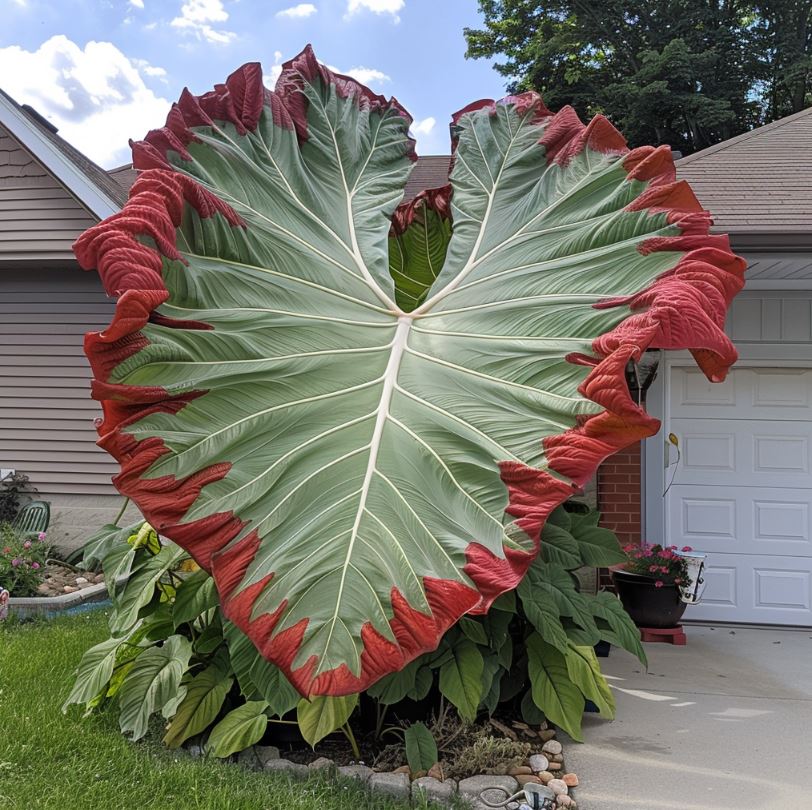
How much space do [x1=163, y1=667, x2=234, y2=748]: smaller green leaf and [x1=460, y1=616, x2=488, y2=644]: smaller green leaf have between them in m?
0.85

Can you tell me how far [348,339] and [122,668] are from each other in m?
1.86

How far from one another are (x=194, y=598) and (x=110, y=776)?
0.62m

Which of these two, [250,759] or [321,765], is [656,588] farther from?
[250,759]

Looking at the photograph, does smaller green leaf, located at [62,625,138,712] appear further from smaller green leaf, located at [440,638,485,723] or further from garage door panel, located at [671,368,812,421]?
garage door panel, located at [671,368,812,421]

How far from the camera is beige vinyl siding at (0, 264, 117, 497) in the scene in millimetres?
6730

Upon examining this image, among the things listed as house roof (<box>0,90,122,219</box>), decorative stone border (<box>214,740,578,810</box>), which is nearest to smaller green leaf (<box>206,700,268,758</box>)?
decorative stone border (<box>214,740,578,810</box>)

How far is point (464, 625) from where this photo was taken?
265 centimetres

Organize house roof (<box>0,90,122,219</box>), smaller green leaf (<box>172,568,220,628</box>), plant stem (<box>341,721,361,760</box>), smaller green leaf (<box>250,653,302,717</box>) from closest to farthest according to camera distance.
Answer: smaller green leaf (<box>250,653,302,717</box>) < smaller green leaf (<box>172,568,220,628</box>) < plant stem (<box>341,721,361,760</box>) < house roof (<box>0,90,122,219</box>)

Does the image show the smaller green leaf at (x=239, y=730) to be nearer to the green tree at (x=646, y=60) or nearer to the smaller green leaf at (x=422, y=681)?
the smaller green leaf at (x=422, y=681)

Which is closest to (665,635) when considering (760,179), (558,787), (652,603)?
(652,603)

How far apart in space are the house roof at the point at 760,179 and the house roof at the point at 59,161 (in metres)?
4.49

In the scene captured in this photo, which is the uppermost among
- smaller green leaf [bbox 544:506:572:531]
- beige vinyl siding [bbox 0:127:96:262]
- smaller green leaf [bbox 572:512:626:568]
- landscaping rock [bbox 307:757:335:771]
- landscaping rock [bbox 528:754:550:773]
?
beige vinyl siding [bbox 0:127:96:262]

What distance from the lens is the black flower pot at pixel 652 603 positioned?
4973 mm

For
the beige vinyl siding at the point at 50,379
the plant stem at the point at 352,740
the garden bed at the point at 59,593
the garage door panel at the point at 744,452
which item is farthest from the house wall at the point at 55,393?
the garage door panel at the point at 744,452
